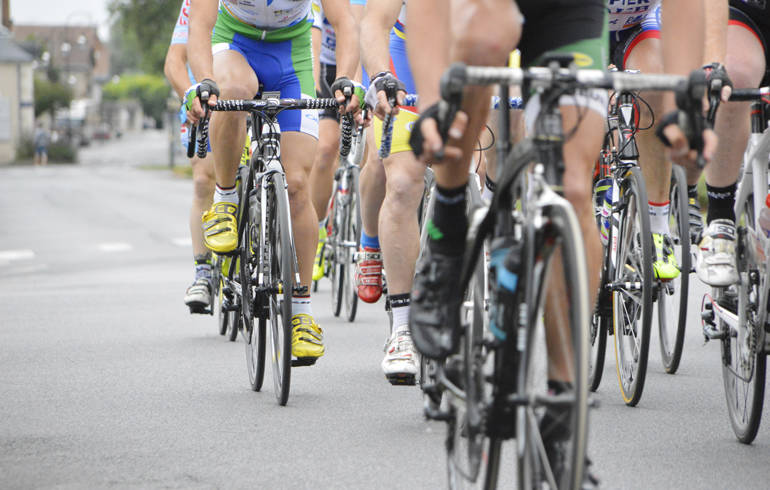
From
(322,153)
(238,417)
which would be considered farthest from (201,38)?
(322,153)

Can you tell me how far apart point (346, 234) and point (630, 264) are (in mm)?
3703

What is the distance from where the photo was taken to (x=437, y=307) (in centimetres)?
336

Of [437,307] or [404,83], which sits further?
[404,83]

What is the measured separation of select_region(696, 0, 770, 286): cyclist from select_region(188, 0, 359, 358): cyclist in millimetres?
1728

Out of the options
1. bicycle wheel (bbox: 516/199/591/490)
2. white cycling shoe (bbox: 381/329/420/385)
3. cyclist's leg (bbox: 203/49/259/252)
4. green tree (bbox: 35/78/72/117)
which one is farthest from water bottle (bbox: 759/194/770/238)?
green tree (bbox: 35/78/72/117)

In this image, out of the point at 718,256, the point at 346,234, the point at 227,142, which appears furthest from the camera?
the point at 346,234

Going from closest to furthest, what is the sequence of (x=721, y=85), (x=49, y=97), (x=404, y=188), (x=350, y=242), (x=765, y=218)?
(x=721, y=85), (x=765, y=218), (x=404, y=188), (x=350, y=242), (x=49, y=97)

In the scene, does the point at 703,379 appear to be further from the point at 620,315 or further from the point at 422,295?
the point at 422,295

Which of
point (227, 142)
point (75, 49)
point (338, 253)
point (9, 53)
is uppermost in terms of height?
point (75, 49)

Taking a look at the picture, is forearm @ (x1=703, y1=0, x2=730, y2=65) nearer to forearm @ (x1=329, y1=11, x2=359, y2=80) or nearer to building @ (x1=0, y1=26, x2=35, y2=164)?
forearm @ (x1=329, y1=11, x2=359, y2=80)

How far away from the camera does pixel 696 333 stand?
7539 mm

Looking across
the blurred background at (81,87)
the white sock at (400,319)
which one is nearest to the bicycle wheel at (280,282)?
the white sock at (400,319)

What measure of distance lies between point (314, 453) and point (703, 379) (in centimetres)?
230

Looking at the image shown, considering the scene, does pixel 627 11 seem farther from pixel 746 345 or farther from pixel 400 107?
pixel 746 345
